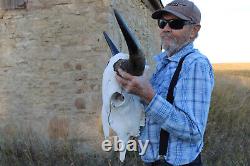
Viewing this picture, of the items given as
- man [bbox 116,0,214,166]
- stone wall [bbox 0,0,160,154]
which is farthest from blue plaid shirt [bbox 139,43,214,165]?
stone wall [bbox 0,0,160,154]

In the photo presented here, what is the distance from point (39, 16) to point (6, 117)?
2208 millimetres

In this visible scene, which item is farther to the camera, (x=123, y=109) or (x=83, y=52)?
(x=83, y=52)

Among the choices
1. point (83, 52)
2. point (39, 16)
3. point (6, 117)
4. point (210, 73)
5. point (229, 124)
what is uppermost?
point (210, 73)

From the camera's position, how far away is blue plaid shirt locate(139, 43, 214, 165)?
2.16 m

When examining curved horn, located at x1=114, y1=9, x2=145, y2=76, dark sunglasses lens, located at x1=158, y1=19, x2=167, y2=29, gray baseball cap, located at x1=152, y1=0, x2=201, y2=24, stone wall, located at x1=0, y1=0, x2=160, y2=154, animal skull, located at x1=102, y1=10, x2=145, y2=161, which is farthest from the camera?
stone wall, located at x1=0, y1=0, x2=160, y2=154

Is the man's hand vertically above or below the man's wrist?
above

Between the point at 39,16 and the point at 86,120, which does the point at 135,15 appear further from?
the point at 86,120

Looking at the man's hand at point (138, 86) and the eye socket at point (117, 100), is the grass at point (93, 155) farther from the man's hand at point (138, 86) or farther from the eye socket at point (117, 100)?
the man's hand at point (138, 86)

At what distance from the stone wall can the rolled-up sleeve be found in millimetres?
4750

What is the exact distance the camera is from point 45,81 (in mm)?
7520

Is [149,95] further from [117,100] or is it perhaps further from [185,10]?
[185,10]

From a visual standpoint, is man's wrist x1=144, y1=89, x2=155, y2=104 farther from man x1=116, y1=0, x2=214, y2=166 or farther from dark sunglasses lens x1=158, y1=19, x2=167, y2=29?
dark sunglasses lens x1=158, y1=19, x2=167, y2=29

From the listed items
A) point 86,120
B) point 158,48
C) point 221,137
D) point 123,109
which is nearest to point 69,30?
point 86,120

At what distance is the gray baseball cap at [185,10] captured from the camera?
7.87ft
